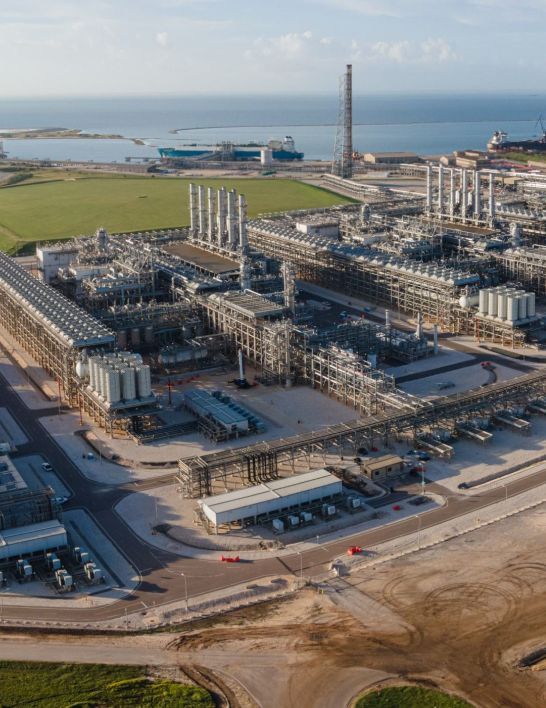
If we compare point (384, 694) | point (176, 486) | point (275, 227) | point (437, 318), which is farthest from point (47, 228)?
point (384, 694)

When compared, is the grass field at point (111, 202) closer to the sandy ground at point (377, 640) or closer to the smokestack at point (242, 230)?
the smokestack at point (242, 230)

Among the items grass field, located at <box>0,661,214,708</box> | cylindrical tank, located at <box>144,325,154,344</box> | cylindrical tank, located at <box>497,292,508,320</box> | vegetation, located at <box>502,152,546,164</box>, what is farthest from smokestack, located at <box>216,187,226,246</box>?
vegetation, located at <box>502,152,546,164</box>

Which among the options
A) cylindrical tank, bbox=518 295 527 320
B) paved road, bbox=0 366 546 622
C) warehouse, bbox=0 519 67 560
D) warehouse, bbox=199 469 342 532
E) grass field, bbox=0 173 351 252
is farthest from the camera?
grass field, bbox=0 173 351 252

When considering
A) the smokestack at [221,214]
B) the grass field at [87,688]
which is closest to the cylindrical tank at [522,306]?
the smokestack at [221,214]

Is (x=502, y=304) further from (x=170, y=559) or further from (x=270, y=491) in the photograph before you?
(x=170, y=559)

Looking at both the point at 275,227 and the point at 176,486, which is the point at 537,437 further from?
the point at 275,227

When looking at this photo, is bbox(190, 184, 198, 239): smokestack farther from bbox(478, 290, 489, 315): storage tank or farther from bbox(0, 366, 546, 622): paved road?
bbox(0, 366, 546, 622): paved road
